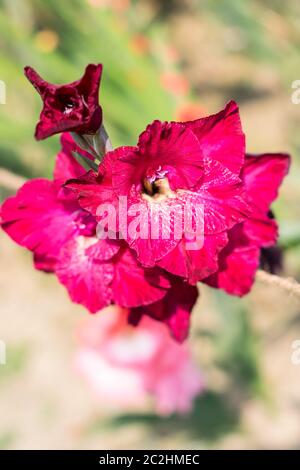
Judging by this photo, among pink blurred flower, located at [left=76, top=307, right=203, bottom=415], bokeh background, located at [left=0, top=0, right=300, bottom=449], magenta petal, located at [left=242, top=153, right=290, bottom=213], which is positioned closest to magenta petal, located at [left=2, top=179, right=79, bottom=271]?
magenta petal, located at [left=242, top=153, right=290, bottom=213]

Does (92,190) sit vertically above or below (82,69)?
below

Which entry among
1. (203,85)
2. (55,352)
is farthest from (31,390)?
(203,85)

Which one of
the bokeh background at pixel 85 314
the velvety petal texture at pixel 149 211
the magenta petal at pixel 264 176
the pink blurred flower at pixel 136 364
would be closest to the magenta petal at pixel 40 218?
the velvety petal texture at pixel 149 211

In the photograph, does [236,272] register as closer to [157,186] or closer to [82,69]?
[157,186]

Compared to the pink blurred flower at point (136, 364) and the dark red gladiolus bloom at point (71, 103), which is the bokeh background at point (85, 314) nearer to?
the pink blurred flower at point (136, 364)

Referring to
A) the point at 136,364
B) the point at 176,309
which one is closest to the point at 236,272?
the point at 176,309

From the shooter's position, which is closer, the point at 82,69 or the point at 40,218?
the point at 40,218

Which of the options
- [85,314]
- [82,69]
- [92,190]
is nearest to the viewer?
[92,190]

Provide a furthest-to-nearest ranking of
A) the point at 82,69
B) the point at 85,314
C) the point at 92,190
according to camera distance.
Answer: the point at 85,314, the point at 82,69, the point at 92,190
